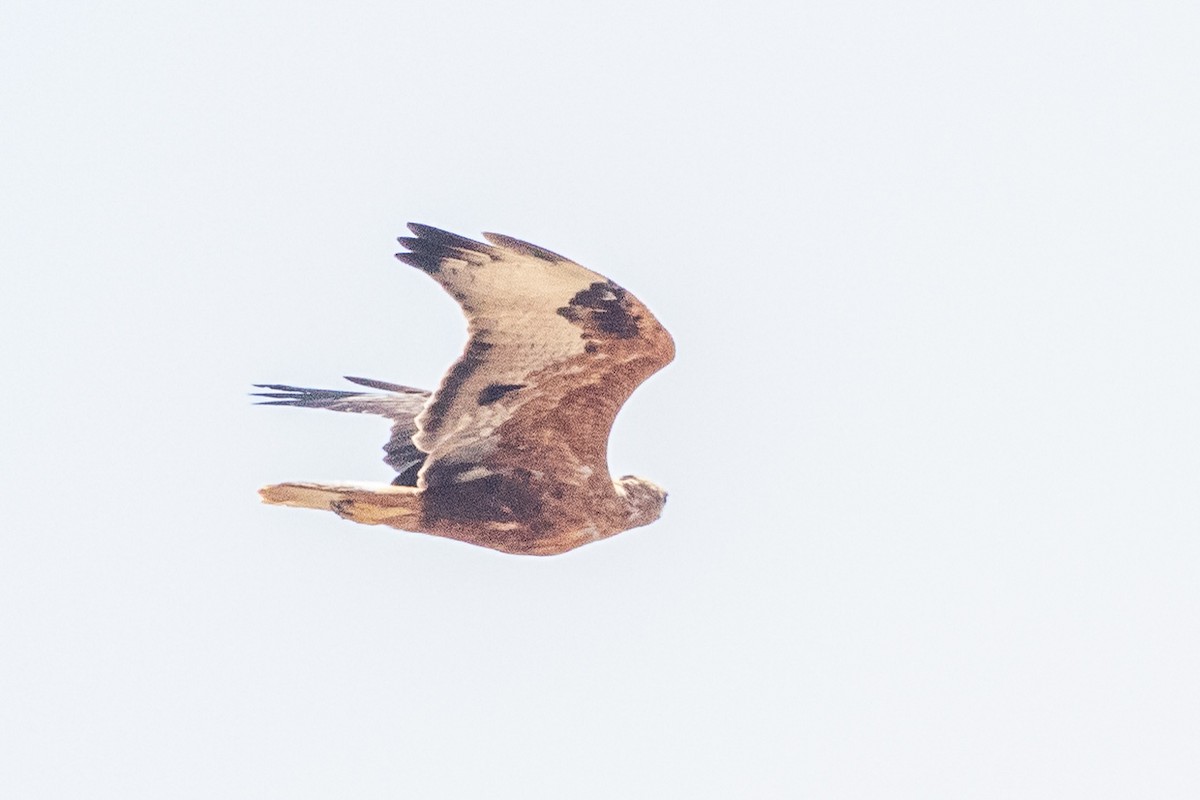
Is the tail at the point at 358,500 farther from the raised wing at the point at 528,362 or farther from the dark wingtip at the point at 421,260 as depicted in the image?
the dark wingtip at the point at 421,260

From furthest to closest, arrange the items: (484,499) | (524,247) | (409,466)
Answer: (409,466) → (484,499) → (524,247)

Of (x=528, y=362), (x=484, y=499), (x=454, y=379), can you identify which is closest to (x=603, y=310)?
(x=528, y=362)

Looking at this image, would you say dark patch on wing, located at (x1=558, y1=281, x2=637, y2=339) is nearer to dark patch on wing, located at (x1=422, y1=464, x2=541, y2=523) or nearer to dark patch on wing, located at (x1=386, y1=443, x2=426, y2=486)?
dark patch on wing, located at (x1=422, y1=464, x2=541, y2=523)

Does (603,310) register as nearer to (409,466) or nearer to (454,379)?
(454,379)

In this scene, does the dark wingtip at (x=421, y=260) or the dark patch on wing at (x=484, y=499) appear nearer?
the dark wingtip at (x=421, y=260)

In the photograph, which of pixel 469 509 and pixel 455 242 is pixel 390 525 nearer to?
pixel 469 509

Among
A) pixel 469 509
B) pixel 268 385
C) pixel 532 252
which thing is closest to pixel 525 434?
pixel 469 509

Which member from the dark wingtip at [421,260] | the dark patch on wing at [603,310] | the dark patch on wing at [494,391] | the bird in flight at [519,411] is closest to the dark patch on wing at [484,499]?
the bird in flight at [519,411]
